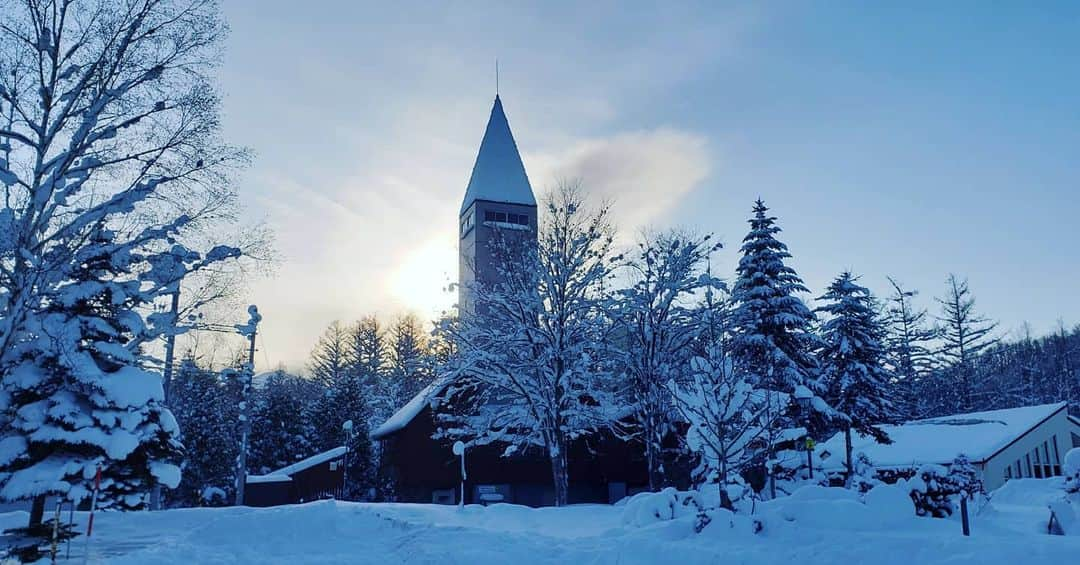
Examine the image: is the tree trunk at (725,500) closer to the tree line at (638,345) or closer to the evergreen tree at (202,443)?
the tree line at (638,345)

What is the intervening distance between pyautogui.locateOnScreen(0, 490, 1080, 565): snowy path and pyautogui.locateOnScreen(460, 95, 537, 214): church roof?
42414mm

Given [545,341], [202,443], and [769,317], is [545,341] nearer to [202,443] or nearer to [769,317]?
[769,317]

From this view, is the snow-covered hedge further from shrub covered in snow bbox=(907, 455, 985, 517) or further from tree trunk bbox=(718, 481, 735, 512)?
tree trunk bbox=(718, 481, 735, 512)

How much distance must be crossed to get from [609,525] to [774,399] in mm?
5407

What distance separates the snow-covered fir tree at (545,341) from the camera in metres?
24.3

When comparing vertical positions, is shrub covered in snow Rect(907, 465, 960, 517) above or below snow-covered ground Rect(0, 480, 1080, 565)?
above

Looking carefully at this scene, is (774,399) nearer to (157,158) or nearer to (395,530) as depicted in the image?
(395,530)

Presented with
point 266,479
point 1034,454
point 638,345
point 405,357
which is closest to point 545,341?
point 638,345

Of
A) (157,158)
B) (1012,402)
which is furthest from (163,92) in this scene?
(1012,402)

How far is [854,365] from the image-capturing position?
96.5 feet

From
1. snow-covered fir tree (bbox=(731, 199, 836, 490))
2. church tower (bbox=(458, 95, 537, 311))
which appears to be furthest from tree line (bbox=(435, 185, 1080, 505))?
church tower (bbox=(458, 95, 537, 311))

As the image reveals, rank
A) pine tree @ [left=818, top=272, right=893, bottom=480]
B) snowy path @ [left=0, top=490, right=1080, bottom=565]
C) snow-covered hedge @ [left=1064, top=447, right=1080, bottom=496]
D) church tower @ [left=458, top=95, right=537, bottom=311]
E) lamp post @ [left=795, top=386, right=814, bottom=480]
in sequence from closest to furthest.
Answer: snowy path @ [left=0, top=490, right=1080, bottom=565]
snow-covered hedge @ [left=1064, top=447, right=1080, bottom=496]
lamp post @ [left=795, top=386, right=814, bottom=480]
pine tree @ [left=818, top=272, right=893, bottom=480]
church tower @ [left=458, top=95, right=537, bottom=311]

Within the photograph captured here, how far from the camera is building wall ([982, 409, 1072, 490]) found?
102ft

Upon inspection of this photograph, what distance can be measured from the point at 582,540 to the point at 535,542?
0.84 meters
